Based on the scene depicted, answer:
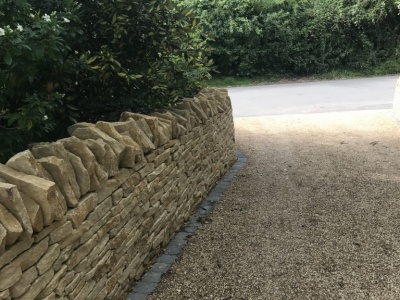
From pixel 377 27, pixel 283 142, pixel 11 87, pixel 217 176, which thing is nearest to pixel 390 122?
pixel 283 142

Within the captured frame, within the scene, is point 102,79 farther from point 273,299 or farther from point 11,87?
point 273,299

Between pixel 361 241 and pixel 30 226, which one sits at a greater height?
pixel 30 226

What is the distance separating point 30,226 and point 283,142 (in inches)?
306

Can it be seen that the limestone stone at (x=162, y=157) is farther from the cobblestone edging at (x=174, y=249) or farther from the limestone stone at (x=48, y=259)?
the limestone stone at (x=48, y=259)

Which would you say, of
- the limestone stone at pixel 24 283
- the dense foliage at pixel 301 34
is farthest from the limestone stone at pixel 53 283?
the dense foliage at pixel 301 34

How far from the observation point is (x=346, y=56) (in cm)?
2042

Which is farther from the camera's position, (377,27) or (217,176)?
(377,27)

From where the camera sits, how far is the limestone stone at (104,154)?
2.98 metres

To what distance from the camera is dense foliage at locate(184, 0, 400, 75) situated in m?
19.9

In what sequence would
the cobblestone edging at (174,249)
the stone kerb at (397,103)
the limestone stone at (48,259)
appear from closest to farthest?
the limestone stone at (48,259) → the cobblestone edging at (174,249) → the stone kerb at (397,103)

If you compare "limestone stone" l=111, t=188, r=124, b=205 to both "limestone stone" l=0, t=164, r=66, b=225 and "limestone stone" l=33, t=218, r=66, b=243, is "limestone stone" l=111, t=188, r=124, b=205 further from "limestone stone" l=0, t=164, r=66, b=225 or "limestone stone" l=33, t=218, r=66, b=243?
"limestone stone" l=0, t=164, r=66, b=225

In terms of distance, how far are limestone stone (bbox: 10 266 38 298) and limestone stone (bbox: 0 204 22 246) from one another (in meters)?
0.22

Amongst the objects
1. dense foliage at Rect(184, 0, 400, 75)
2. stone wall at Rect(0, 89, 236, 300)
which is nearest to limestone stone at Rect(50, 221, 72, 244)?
stone wall at Rect(0, 89, 236, 300)

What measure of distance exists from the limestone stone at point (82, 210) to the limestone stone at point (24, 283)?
409mm
